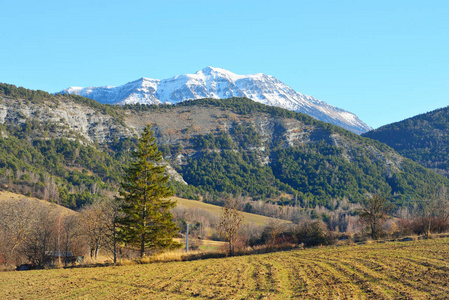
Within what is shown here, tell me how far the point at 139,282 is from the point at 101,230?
3183 cm

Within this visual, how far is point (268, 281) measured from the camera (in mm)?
20750

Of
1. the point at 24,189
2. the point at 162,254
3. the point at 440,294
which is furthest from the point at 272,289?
the point at 24,189

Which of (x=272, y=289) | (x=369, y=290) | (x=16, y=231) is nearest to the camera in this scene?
(x=369, y=290)

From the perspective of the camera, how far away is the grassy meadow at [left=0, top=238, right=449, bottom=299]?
57.5 ft

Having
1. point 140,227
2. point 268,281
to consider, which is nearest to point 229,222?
Answer: point 140,227

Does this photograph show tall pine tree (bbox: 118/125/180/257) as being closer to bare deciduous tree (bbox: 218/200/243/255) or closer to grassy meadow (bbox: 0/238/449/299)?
bare deciduous tree (bbox: 218/200/243/255)

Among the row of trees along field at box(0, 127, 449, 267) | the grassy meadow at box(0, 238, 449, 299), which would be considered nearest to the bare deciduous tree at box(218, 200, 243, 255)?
the row of trees along field at box(0, 127, 449, 267)

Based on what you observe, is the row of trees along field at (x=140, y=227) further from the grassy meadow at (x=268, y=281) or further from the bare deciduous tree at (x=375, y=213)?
the grassy meadow at (x=268, y=281)

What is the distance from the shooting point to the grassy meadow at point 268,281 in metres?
17.5

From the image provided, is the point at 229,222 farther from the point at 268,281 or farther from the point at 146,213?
the point at 268,281

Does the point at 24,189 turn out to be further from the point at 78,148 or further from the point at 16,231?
the point at 16,231

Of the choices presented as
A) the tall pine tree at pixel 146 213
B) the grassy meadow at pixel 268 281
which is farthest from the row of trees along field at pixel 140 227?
the grassy meadow at pixel 268 281

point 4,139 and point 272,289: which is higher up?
point 4,139

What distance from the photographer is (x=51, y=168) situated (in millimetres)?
160750
